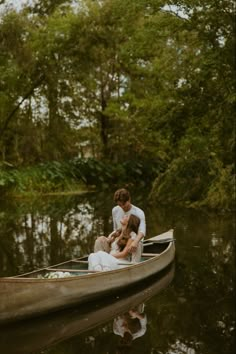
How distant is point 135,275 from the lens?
30.4 feet

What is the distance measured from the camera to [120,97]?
3566 cm

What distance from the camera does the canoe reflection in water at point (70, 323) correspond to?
6741 millimetres

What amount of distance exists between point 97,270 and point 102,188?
83.3 feet

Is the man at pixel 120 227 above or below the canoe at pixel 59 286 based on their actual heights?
above

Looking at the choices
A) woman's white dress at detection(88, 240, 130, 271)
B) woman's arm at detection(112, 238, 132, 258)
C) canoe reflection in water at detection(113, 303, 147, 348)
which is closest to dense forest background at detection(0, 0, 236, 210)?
woman's arm at detection(112, 238, 132, 258)

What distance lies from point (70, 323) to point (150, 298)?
5.67 ft

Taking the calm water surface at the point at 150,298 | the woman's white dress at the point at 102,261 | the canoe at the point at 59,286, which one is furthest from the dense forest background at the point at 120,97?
the woman's white dress at the point at 102,261

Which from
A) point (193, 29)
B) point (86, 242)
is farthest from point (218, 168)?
point (86, 242)

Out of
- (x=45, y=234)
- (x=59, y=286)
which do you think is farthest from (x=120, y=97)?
(x=59, y=286)

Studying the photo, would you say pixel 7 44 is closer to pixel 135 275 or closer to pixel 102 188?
pixel 102 188

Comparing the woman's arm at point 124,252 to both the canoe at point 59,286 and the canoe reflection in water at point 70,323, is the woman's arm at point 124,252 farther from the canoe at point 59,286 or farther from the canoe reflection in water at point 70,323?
the canoe reflection in water at point 70,323

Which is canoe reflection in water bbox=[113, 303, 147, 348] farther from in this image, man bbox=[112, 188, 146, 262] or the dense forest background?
the dense forest background

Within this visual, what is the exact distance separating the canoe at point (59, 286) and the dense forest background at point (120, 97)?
1077 cm

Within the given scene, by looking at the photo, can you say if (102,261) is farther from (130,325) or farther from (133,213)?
(130,325)
